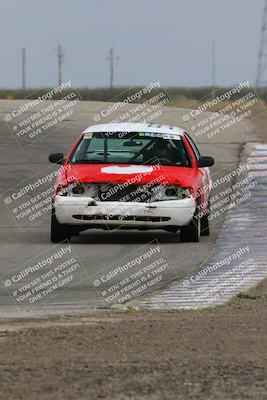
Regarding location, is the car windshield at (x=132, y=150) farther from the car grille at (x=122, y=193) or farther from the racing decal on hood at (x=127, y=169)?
the car grille at (x=122, y=193)

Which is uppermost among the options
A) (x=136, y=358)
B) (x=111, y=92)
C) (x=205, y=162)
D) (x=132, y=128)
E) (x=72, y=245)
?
(x=136, y=358)

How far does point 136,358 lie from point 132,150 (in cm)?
1059

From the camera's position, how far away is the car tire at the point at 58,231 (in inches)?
709

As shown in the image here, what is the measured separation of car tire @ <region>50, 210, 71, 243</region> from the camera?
18.0 meters

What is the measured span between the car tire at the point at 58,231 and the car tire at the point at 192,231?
5.01 ft

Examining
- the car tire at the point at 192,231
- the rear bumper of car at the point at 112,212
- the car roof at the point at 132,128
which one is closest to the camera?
the rear bumper of car at the point at 112,212

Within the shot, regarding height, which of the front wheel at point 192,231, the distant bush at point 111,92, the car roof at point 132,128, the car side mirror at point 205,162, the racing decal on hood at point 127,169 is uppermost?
the car roof at point 132,128

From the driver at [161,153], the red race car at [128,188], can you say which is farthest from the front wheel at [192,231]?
the driver at [161,153]

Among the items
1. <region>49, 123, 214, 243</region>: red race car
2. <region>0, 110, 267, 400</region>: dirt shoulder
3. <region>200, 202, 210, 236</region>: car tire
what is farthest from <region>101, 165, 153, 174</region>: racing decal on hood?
<region>0, 110, 267, 400</region>: dirt shoulder

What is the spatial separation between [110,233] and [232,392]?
39.5 feet

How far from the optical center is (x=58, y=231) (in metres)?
18.1

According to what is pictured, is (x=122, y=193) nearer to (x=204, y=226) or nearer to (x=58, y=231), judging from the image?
(x=58, y=231)

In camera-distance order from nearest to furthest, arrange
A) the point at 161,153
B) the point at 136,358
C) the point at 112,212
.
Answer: the point at 136,358, the point at 112,212, the point at 161,153

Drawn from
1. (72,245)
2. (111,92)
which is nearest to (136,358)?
(72,245)
